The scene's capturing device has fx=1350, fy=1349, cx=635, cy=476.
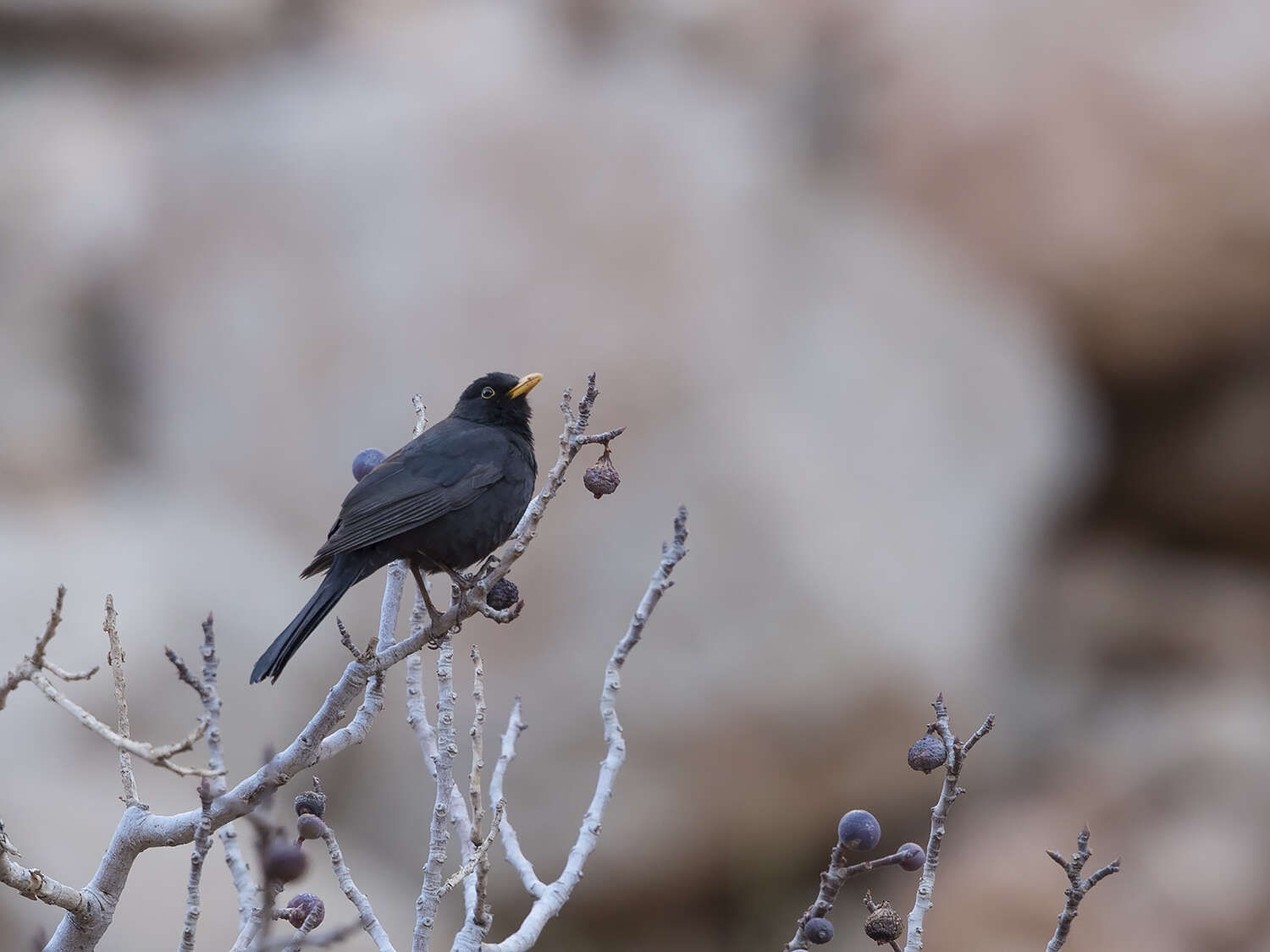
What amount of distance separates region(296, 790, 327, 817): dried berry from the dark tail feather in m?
0.64

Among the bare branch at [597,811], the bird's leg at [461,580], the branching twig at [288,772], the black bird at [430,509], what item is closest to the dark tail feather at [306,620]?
the black bird at [430,509]

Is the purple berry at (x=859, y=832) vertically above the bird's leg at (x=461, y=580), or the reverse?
the bird's leg at (x=461, y=580)

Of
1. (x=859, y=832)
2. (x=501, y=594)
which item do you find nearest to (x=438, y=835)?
(x=501, y=594)

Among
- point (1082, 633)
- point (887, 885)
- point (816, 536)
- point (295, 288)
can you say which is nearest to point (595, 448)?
point (816, 536)

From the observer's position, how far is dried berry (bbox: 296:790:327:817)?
323 centimetres

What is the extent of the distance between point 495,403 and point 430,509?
1003mm

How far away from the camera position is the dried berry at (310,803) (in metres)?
3.23

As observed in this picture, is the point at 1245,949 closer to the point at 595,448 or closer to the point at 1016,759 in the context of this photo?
the point at 1016,759

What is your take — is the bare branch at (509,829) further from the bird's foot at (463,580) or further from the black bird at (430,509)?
the black bird at (430,509)

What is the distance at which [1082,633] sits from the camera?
40.9 ft

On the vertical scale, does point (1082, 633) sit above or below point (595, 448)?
above

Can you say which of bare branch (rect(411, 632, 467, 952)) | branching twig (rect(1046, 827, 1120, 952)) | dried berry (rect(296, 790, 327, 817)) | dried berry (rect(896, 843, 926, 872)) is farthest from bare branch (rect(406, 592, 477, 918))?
branching twig (rect(1046, 827, 1120, 952))

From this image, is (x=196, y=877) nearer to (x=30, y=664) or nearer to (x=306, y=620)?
(x=30, y=664)

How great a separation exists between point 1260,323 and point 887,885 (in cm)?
593
